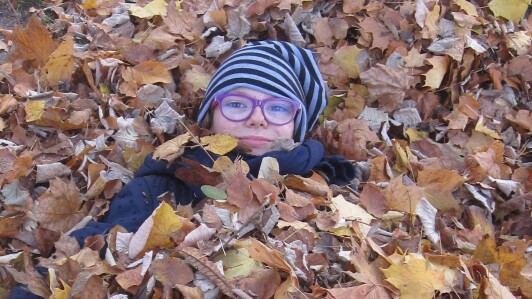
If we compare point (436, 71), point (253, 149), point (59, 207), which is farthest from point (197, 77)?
point (436, 71)

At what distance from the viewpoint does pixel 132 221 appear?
183 centimetres

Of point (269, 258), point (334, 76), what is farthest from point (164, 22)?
point (269, 258)

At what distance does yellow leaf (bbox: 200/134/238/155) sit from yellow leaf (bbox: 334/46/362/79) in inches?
32.7

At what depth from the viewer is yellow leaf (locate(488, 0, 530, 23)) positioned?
2.82 metres

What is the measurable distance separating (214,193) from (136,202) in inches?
13.4

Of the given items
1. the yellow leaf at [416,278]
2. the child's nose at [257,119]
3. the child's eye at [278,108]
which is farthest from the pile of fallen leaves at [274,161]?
the child's eye at [278,108]

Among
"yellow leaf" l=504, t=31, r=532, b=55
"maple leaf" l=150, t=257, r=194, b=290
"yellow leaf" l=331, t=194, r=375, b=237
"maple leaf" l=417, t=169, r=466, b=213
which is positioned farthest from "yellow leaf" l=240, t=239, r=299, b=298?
"yellow leaf" l=504, t=31, r=532, b=55

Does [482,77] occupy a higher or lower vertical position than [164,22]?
lower

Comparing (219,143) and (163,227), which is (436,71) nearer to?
(219,143)

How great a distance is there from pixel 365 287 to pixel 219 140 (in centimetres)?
81

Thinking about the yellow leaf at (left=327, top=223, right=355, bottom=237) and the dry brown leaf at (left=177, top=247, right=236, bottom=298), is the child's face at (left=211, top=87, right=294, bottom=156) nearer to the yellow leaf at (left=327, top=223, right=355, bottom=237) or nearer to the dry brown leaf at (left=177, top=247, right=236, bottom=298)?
the yellow leaf at (left=327, top=223, right=355, bottom=237)

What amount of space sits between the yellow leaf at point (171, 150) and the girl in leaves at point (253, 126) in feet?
0.09

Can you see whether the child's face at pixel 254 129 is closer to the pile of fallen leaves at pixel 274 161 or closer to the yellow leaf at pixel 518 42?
the pile of fallen leaves at pixel 274 161

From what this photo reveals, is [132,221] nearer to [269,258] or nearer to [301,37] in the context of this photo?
[269,258]
